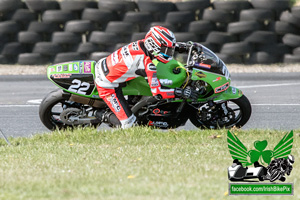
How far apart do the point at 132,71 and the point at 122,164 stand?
1.80 metres

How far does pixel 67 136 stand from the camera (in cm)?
784

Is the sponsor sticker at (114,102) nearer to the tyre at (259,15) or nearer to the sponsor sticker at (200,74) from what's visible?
the sponsor sticker at (200,74)

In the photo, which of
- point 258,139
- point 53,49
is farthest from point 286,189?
point 53,49

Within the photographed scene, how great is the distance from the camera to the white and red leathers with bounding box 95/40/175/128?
25.1 ft

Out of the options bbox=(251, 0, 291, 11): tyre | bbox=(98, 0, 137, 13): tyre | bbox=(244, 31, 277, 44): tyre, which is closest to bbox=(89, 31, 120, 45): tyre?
bbox=(98, 0, 137, 13): tyre

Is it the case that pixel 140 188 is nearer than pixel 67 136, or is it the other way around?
pixel 140 188

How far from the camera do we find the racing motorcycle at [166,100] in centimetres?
790

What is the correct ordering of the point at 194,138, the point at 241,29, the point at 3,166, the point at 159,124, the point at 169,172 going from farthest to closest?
the point at 241,29 < the point at 159,124 < the point at 194,138 < the point at 3,166 < the point at 169,172

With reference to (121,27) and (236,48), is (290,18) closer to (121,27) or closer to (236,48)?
(236,48)

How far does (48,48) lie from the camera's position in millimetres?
14969

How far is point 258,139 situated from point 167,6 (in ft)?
25.3

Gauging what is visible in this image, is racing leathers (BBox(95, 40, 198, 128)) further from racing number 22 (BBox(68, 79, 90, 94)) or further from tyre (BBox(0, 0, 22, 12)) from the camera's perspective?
tyre (BBox(0, 0, 22, 12))

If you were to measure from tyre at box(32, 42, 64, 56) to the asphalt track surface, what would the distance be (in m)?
0.92

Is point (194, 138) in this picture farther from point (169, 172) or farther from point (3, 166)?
point (3, 166)
